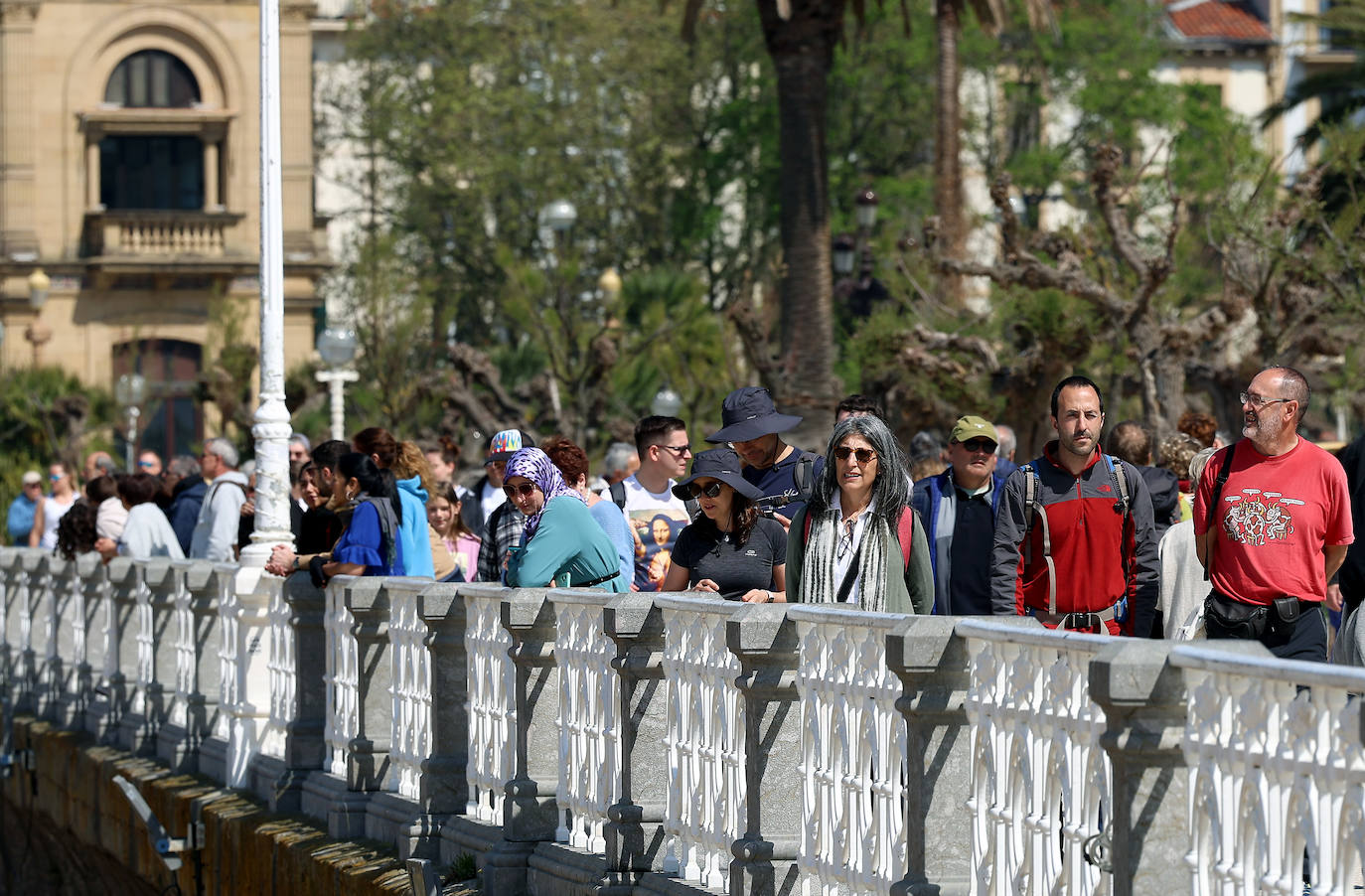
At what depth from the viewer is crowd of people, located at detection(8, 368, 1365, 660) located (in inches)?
300

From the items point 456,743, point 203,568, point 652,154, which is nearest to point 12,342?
point 652,154

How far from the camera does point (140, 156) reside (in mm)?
52781

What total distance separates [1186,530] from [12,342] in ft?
150

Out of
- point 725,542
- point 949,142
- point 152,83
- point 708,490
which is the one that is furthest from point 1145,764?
point 152,83

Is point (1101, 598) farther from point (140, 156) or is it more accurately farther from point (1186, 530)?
point (140, 156)

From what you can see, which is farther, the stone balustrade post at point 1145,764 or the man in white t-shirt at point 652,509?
the man in white t-shirt at point 652,509

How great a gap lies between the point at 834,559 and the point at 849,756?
1245 mm

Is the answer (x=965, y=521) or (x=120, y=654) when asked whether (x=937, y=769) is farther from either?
(x=120, y=654)

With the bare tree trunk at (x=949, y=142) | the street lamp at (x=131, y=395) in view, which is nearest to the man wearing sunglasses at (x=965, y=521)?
the bare tree trunk at (x=949, y=142)

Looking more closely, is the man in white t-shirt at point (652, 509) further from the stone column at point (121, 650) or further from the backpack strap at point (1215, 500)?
the stone column at point (121, 650)

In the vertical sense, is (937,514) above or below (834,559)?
above

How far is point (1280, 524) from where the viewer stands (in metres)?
7.68

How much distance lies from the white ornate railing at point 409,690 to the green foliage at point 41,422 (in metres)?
29.1

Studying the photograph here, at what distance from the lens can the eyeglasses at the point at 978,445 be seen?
9062 millimetres
